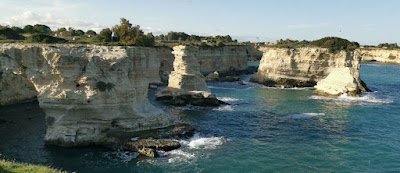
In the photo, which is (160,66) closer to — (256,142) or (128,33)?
(128,33)

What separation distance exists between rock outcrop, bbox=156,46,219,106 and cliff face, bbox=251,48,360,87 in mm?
24267

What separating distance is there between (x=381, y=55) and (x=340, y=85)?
110 meters

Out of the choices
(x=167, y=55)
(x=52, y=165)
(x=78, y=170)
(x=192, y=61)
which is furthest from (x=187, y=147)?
(x=167, y=55)

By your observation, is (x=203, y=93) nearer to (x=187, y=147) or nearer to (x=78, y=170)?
(x=187, y=147)

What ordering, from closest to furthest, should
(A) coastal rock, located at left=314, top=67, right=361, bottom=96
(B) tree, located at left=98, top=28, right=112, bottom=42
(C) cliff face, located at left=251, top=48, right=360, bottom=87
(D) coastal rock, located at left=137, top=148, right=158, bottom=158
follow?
(D) coastal rock, located at left=137, top=148, right=158, bottom=158 → (A) coastal rock, located at left=314, top=67, right=361, bottom=96 → (B) tree, located at left=98, top=28, right=112, bottom=42 → (C) cliff face, located at left=251, top=48, right=360, bottom=87

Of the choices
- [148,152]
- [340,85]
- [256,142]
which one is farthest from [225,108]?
[340,85]

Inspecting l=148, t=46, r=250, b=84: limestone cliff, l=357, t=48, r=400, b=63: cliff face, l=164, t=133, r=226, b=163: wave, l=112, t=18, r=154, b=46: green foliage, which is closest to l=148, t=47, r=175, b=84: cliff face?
l=148, t=46, r=250, b=84: limestone cliff

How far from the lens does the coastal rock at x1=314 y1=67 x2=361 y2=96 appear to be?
4447cm

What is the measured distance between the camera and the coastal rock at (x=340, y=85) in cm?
4447

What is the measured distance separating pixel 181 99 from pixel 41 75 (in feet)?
59.2

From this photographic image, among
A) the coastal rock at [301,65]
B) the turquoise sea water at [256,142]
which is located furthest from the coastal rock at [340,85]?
the turquoise sea water at [256,142]

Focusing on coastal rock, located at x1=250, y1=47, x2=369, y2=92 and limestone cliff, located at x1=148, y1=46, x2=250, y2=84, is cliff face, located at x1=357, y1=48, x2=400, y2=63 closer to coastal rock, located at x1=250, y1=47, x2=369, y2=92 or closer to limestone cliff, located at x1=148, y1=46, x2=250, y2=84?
limestone cliff, located at x1=148, y1=46, x2=250, y2=84

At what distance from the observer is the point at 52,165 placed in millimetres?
18062

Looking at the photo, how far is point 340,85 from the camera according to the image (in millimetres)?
45719
